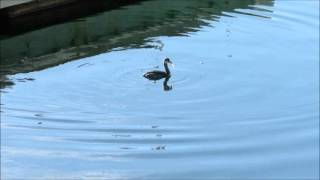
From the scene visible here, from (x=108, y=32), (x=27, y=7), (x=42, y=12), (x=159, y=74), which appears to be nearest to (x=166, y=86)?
(x=159, y=74)

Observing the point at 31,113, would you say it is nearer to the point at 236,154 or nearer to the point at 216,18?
the point at 236,154

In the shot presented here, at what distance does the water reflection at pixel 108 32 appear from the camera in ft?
40.9

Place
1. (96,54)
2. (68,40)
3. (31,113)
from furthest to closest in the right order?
(68,40), (96,54), (31,113)

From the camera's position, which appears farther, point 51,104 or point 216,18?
→ point 216,18

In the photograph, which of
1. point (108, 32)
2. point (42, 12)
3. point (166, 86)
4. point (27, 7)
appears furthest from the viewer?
point (42, 12)

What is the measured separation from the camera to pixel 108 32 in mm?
14469

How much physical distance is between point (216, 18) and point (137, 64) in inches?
171

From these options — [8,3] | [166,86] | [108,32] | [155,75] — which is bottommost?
[108,32]

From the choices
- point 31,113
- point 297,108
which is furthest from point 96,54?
point 297,108

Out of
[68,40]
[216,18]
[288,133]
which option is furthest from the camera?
[216,18]

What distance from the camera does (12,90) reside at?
10.3 metres

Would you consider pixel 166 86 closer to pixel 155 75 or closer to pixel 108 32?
pixel 155 75

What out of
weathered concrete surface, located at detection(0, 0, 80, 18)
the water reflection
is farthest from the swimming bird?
weathered concrete surface, located at detection(0, 0, 80, 18)

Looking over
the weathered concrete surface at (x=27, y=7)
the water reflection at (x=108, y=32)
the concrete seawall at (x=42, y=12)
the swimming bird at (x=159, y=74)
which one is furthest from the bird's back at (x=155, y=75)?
the weathered concrete surface at (x=27, y=7)
